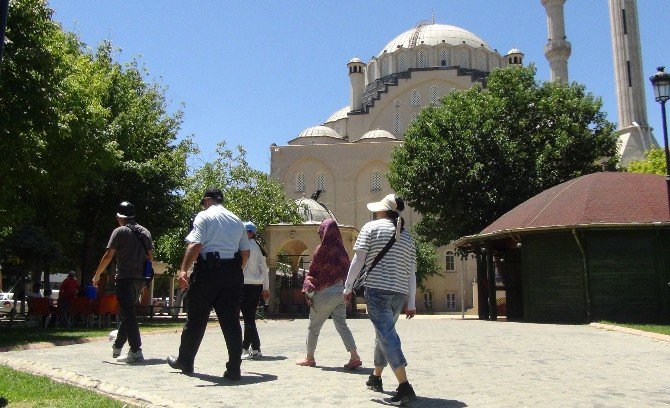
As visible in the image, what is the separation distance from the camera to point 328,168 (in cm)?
5341

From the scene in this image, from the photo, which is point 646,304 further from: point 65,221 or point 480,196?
point 65,221

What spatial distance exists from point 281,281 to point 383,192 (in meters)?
24.5

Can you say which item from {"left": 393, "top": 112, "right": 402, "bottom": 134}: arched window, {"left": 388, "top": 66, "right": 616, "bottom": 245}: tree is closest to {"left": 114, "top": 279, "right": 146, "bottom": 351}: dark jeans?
{"left": 388, "top": 66, "right": 616, "bottom": 245}: tree

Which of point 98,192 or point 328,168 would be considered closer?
point 98,192

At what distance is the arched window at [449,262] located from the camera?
160 feet

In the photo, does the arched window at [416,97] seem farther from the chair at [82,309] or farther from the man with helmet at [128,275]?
the man with helmet at [128,275]

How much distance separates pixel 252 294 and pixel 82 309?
28.6ft

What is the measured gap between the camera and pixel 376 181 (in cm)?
5250

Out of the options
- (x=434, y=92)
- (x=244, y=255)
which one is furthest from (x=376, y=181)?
(x=244, y=255)

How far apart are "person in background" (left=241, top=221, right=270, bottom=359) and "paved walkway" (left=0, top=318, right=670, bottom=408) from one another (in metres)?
0.33

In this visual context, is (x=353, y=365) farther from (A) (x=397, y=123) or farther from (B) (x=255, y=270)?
(A) (x=397, y=123)

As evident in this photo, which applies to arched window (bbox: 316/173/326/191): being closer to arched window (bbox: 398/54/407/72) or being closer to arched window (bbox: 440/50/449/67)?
arched window (bbox: 398/54/407/72)

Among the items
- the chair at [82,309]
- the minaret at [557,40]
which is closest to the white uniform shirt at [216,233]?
the chair at [82,309]

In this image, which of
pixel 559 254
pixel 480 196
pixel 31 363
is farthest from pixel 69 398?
pixel 480 196
